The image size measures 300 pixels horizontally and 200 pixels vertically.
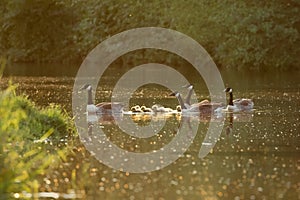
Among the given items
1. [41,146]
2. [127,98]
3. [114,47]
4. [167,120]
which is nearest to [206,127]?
[167,120]

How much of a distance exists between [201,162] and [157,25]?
3979 cm

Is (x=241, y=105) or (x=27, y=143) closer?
(x=27, y=143)

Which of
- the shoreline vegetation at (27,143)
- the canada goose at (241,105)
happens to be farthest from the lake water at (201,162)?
the canada goose at (241,105)

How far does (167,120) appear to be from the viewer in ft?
77.9

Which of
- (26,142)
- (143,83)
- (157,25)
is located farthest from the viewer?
(157,25)

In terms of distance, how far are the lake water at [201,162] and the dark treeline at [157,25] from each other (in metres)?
19.3

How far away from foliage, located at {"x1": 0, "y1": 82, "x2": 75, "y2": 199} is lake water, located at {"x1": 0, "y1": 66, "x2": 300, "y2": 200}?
348 mm

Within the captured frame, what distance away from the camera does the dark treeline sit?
159 ft

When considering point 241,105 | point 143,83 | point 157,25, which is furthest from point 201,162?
point 157,25

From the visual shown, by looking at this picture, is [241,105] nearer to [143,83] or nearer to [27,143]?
[27,143]

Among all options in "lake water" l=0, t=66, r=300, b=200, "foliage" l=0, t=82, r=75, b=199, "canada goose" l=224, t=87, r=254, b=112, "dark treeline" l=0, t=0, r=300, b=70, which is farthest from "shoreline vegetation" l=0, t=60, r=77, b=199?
"dark treeline" l=0, t=0, r=300, b=70

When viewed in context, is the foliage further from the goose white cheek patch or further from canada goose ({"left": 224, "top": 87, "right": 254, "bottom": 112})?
canada goose ({"left": 224, "top": 87, "right": 254, "bottom": 112})

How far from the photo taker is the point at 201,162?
1620 centimetres

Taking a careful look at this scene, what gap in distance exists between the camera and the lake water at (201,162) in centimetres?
1369
